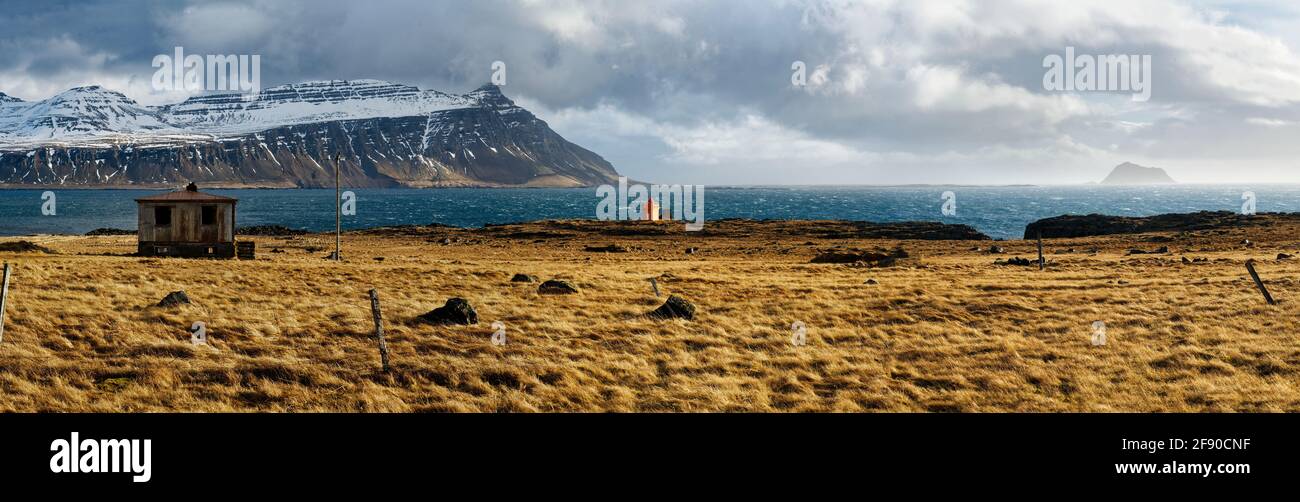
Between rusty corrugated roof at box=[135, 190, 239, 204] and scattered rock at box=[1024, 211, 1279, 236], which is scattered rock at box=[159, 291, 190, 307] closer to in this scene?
rusty corrugated roof at box=[135, 190, 239, 204]

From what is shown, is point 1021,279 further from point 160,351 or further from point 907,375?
point 160,351

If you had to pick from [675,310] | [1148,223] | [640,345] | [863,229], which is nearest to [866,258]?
[675,310]

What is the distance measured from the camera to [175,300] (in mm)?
22984

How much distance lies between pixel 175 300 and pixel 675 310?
14.5m

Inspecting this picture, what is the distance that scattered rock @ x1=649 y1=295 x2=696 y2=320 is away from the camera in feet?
76.9

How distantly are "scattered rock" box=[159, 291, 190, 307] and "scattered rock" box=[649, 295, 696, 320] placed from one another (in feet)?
44.6

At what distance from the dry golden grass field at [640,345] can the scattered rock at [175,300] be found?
586 mm

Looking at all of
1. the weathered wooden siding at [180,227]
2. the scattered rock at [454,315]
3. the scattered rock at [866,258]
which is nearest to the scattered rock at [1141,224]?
the scattered rock at [866,258]

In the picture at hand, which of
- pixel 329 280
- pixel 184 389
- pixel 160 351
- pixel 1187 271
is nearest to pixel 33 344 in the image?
pixel 160 351

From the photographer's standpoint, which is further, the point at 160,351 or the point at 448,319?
the point at 448,319

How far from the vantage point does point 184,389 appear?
559 inches

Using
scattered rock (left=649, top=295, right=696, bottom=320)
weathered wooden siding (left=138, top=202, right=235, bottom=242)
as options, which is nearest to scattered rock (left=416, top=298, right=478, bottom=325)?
scattered rock (left=649, top=295, right=696, bottom=320)

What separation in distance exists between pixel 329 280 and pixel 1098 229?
272ft

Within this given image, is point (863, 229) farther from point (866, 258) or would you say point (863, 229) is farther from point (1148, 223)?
point (866, 258)
